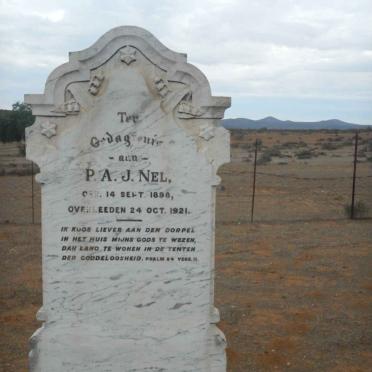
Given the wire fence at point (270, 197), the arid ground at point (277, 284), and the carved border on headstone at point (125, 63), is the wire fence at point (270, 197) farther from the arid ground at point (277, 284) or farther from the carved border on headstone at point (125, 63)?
the carved border on headstone at point (125, 63)

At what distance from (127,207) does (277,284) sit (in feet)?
16.0

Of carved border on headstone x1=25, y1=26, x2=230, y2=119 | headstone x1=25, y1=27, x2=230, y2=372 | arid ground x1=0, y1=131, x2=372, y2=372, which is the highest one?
carved border on headstone x1=25, y1=26, x2=230, y2=119

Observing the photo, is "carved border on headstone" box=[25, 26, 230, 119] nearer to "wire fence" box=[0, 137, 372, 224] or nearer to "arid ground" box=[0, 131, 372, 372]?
"arid ground" box=[0, 131, 372, 372]

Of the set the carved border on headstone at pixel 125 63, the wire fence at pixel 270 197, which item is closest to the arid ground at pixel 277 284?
the wire fence at pixel 270 197

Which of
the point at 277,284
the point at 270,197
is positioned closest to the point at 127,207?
the point at 277,284

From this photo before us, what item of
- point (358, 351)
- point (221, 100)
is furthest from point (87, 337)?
point (358, 351)

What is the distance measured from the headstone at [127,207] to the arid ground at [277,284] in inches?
63.0

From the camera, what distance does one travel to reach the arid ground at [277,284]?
6.01 metres

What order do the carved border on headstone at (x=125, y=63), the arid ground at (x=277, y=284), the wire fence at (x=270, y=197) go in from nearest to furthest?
the carved border on headstone at (x=125, y=63) < the arid ground at (x=277, y=284) < the wire fence at (x=270, y=197)

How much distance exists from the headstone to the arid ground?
1.60 m

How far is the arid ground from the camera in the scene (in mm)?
6012

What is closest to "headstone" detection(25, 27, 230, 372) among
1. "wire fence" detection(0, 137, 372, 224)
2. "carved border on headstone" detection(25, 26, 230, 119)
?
"carved border on headstone" detection(25, 26, 230, 119)

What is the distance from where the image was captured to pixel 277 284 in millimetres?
8484

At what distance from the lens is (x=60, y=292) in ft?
14.2
